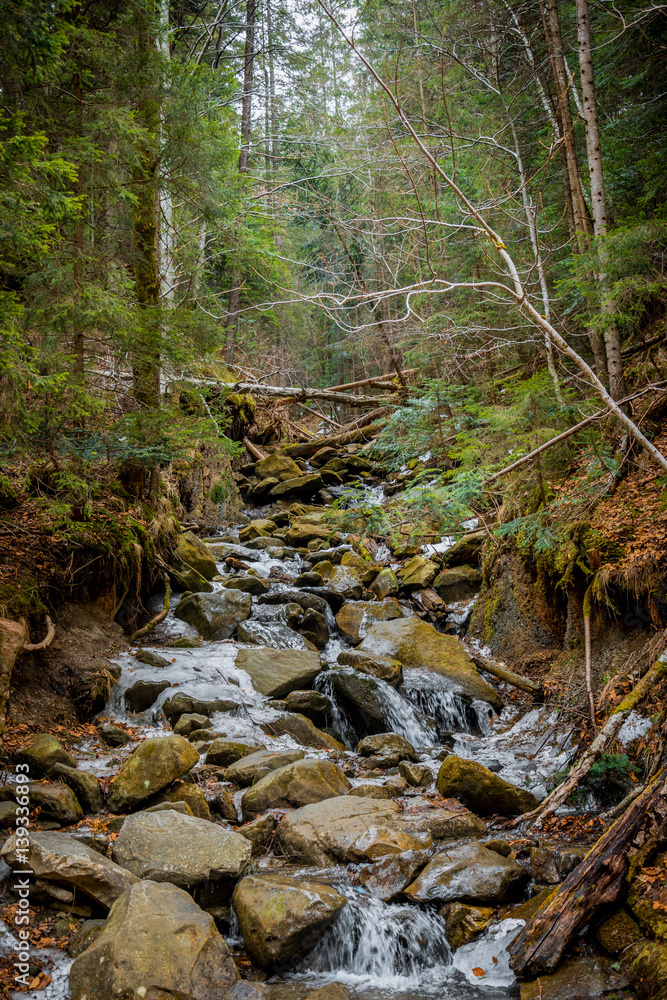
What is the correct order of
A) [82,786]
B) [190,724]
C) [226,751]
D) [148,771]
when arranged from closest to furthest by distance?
[82,786] → [148,771] → [226,751] → [190,724]

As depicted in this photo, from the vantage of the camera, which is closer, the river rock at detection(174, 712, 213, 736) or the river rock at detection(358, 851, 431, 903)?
the river rock at detection(358, 851, 431, 903)

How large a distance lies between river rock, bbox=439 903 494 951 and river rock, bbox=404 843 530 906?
8 centimetres

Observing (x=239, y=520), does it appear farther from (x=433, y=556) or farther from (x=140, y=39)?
(x=140, y=39)

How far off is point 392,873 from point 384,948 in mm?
510

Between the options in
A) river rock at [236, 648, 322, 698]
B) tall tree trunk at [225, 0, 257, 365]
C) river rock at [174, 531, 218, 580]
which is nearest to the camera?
river rock at [236, 648, 322, 698]

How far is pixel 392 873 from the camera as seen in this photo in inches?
177

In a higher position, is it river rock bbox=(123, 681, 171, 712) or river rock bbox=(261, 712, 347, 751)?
river rock bbox=(123, 681, 171, 712)

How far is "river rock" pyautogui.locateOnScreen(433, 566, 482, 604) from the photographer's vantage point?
1043cm

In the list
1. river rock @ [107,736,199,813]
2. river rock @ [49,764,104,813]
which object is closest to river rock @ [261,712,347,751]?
river rock @ [107,736,199,813]

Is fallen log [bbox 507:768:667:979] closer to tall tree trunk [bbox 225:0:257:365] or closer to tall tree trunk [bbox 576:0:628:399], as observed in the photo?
tall tree trunk [bbox 576:0:628:399]

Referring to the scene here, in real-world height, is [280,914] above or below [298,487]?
below

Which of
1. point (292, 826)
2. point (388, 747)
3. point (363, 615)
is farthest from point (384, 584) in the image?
point (292, 826)

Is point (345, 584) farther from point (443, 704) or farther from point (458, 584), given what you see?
point (443, 704)

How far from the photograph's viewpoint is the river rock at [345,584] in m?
10.9
